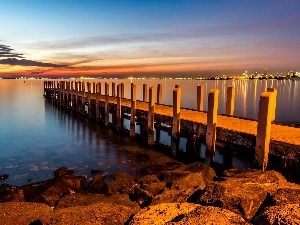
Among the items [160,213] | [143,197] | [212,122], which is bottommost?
[143,197]

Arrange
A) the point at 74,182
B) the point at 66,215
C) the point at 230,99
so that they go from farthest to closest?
the point at 230,99 → the point at 74,182 → the point at 66,215

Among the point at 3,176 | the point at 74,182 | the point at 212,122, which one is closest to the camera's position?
the point at 74,182

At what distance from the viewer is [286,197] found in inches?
167

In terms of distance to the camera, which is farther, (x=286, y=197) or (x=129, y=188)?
(x=129, y=188)

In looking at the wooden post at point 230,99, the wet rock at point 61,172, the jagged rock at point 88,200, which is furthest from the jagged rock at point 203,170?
the wooden post at point 230,99

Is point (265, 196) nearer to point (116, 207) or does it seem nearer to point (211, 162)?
point (116, 207)

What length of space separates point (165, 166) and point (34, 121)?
17336mm

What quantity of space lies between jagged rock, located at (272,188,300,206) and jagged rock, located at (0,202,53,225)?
375 cm

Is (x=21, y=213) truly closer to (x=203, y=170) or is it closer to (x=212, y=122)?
(x=203, y=170)

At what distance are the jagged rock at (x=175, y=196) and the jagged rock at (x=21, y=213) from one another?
80.5 inches

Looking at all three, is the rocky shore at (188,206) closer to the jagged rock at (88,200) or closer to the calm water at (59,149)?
the jagged rock at (88,200)

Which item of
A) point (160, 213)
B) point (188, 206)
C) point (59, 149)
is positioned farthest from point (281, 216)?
point (59, 149)

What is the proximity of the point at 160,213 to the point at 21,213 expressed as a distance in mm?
2689

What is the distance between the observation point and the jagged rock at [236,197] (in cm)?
418
